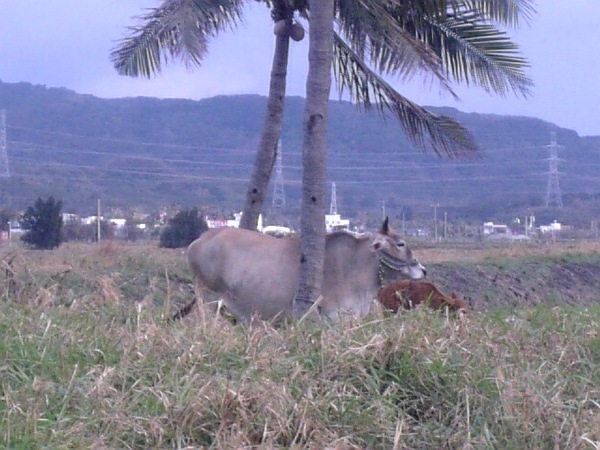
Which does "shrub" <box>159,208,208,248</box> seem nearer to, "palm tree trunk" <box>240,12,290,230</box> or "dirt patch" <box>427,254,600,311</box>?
"dirt patch" <box>427,254,600,311</box>

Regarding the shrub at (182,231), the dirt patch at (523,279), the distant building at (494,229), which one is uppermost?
the shrub at (182,231)

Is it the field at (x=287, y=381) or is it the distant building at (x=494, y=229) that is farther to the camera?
the distant building at (x=494, y=229)

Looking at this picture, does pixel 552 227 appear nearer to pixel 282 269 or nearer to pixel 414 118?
pixel 414 118

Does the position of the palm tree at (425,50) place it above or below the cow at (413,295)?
above

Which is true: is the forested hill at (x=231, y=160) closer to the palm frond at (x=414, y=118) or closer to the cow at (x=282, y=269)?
the palm frond at (x=414, y=118)

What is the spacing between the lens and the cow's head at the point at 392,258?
12258mm

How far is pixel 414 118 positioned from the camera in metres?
14.7

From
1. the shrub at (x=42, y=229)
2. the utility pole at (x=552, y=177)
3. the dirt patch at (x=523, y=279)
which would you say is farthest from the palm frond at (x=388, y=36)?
the utility pole at (x=552, y=177)

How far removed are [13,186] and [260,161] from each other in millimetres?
43779

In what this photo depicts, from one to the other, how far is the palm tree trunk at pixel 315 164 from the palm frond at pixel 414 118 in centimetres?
345

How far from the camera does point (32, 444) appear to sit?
622cm

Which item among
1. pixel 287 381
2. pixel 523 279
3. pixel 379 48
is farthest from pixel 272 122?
pixel 523 279

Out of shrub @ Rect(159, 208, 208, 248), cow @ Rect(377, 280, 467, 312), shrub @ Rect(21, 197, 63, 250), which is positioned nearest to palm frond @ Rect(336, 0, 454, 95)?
cow @ Rect(377, 280, 467, 312)

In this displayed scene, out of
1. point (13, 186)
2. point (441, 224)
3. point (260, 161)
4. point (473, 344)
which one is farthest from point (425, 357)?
point (13, 186)
